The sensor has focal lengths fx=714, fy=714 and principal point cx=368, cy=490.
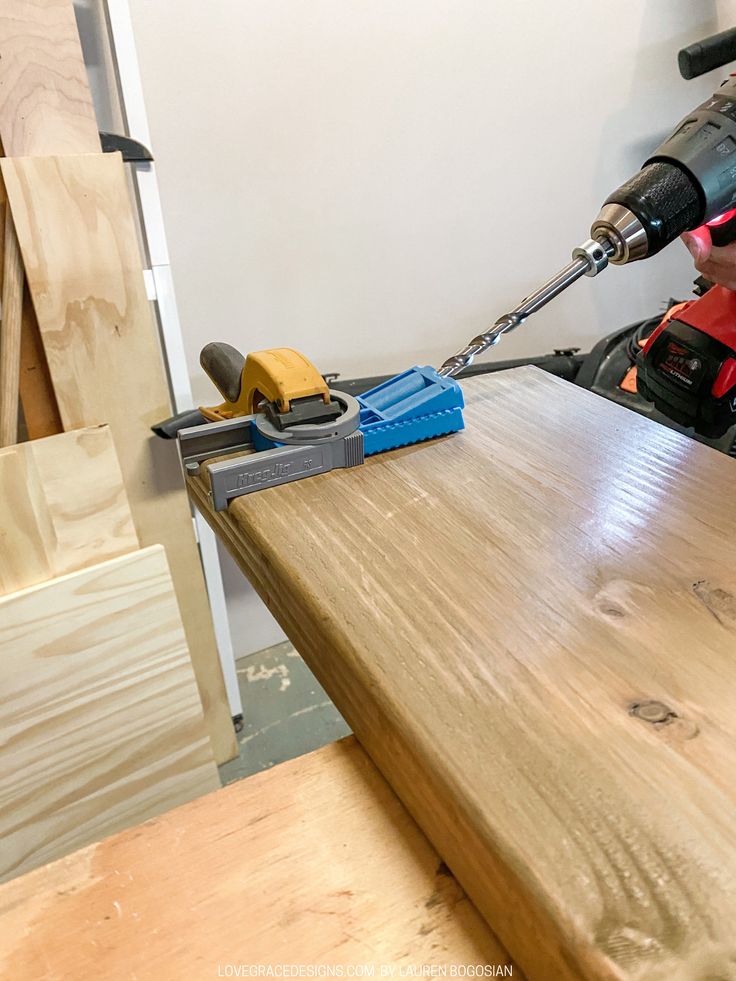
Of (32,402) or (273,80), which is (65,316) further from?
(273,80)

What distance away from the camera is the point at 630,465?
534 millimetres

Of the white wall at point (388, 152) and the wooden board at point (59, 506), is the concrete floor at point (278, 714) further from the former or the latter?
the wooden board at point (59, 506)

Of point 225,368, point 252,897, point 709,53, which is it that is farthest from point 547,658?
point 709,53

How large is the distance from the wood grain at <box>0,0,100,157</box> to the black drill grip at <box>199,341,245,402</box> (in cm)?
34

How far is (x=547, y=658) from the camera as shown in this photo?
13.9 inches

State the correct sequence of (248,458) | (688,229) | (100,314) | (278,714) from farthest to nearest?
(278,714) → (100,314) → (688,229) → (248,458)

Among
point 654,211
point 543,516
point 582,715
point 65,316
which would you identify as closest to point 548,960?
point 582,715

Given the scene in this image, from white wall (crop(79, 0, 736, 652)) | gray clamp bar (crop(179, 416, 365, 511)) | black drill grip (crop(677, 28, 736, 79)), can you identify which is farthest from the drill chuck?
white wall (crop(79, 0, 736, 652))

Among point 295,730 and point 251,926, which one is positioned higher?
point 251,926

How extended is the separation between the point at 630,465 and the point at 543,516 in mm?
108

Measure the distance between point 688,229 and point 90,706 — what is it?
883 millimetres

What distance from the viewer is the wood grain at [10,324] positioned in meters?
0.80

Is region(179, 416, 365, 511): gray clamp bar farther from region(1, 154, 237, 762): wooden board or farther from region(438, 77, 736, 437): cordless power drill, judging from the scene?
region(1, 154, 237, 762): wooden board

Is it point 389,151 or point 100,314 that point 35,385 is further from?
point 389,151
